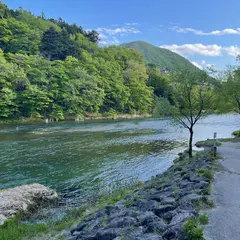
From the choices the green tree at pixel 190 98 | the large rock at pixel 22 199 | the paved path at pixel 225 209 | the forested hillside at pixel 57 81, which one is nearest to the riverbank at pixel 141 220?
the paved path at pixel 225 209

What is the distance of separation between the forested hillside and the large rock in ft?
159

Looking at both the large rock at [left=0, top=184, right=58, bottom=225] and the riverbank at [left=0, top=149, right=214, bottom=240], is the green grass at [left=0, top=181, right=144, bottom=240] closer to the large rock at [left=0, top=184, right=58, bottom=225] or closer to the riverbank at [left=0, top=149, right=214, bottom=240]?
the riverbank at [left=0, top=149, right=214, bottom=240]

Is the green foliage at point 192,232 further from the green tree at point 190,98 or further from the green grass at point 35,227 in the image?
the green tree at point 190,98

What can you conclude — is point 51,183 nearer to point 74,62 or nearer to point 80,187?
point 80,187

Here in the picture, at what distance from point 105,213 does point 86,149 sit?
20032mm

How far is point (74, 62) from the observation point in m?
80.7

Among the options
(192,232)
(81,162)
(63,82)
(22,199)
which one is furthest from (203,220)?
(63,82)

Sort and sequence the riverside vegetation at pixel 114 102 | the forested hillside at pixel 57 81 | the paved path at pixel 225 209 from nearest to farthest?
1. the paved path at pixel 225 209
2. the riverside vegetation at pixel 114 102
3. the forested hillside at pixel 57 81

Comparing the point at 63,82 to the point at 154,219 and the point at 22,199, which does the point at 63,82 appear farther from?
the point at 154,219

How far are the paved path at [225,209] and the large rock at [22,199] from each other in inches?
313

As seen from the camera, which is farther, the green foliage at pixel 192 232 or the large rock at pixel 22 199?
the large rock at pixel 22 199

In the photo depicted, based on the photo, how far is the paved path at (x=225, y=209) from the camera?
6207 millimetres

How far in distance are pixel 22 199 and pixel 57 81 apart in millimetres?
60610

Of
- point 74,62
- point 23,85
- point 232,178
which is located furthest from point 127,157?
point 74,62
